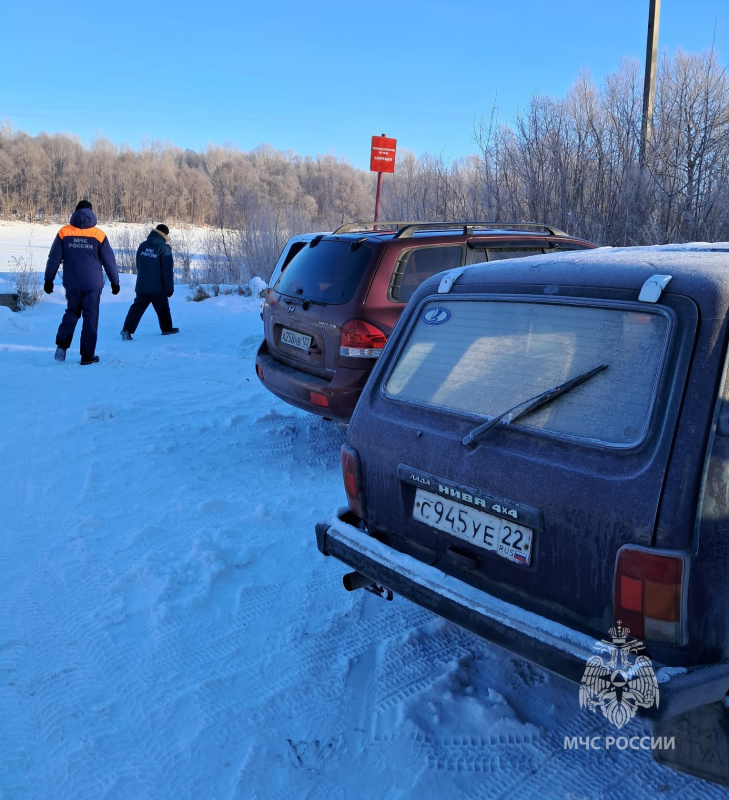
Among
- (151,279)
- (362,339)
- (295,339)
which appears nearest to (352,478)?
(362,339)

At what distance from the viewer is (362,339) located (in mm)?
4555

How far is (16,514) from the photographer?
405 centimetres

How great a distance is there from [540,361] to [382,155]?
12.0 metres

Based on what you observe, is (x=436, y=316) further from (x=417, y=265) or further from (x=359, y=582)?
(x=417, y=265)

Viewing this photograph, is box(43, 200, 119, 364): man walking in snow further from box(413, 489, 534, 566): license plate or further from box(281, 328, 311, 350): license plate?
box(413, 489, 534, 566): license plate

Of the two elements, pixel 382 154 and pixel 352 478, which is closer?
pixel 352 478

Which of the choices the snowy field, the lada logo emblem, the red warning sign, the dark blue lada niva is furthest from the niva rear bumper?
the red warning sign

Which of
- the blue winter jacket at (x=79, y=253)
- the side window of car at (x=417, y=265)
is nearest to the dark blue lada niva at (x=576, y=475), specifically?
the side window of car at (x=417, y=265)

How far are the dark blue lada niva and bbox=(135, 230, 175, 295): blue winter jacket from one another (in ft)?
27.5

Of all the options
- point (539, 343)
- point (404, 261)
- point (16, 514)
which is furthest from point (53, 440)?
point (539, 343)

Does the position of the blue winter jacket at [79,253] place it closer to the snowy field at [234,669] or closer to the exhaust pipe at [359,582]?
the snowy field at [234,669]

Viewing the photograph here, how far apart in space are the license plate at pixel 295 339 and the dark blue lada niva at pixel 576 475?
228 cm

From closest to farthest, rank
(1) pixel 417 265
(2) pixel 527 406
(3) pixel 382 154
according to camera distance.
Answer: (2) pixel 527 406 → (1) pixel 417 265 → (3) pixel 382 154

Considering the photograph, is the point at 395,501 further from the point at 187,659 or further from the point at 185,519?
the point at 185,519
